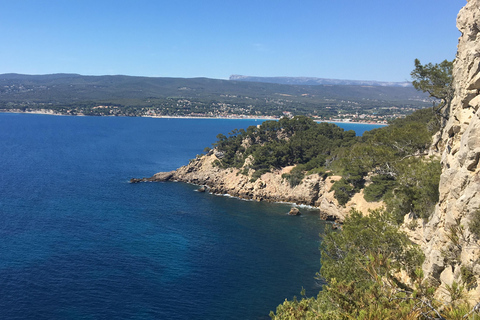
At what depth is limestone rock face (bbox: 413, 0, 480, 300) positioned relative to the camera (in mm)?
17047

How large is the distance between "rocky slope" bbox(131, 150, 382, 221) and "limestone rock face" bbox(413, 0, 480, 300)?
100 feet

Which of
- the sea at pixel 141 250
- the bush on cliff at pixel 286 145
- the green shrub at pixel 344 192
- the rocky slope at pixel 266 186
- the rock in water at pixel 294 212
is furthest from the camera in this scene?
the bush on cliff at pixel 286 145

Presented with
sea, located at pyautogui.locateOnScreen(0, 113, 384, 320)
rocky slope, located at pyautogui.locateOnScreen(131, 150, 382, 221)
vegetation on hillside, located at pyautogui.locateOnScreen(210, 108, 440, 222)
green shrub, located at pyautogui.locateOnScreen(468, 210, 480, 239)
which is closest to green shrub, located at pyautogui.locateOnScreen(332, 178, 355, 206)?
vegetation on hillside, located at pyautogui.locateOnScreen(210, 108, 440, 222)

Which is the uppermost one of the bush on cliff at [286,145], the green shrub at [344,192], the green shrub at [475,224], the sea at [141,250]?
the green shrub at [475,224]

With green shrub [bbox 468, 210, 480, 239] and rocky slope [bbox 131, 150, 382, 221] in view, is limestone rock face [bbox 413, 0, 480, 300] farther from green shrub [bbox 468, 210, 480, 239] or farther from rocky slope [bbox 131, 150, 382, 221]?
rocky slope [bbox 131, 150, 382, 221]

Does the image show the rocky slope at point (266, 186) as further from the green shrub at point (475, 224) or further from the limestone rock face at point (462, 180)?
the green shrub at point (475, 224)

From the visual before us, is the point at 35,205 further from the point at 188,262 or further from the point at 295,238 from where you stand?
the point at 295,238

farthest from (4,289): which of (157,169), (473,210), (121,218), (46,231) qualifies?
(157,169)

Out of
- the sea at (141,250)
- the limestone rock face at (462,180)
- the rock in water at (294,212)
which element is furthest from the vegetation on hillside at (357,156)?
the sea at (141,250)

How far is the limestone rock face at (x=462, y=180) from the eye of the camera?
55.9 ft

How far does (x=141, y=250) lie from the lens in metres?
44.0

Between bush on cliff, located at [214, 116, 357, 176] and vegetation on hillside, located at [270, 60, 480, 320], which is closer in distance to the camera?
vegetation on hillside, located at [270, 60, 480, 320]

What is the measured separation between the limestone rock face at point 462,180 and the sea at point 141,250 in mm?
16867

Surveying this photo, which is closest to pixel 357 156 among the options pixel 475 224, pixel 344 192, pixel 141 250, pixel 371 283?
pixel 371 283
